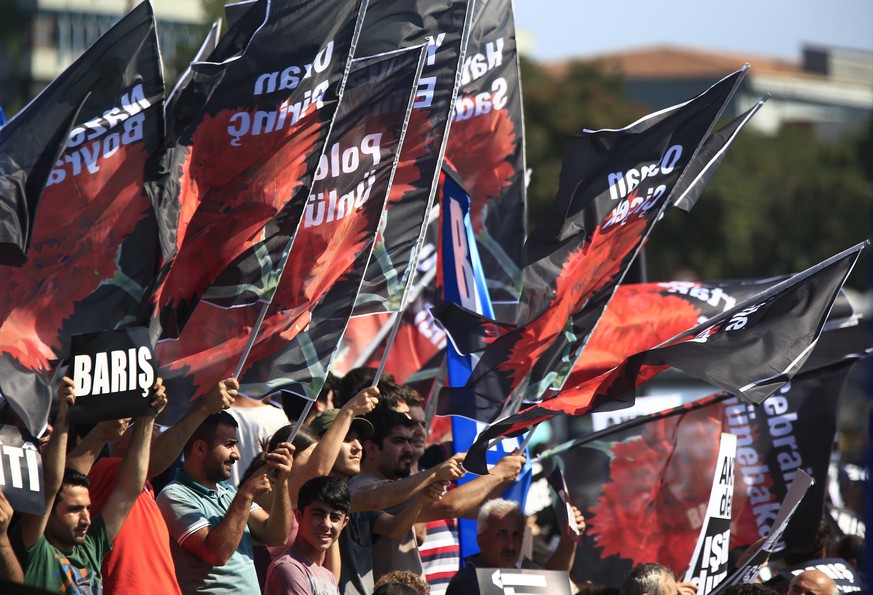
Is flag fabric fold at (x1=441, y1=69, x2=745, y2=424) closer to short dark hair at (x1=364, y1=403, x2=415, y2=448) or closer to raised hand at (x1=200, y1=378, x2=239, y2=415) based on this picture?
short dark hair at (x1=364, y1=403, x2=415, y2=448)

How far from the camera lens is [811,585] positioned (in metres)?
7.35

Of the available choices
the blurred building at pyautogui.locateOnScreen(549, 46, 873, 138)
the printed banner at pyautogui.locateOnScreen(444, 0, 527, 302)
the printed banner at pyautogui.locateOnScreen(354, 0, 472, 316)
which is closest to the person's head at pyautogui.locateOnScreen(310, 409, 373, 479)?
the printed banner at pyautogui.locateOnScreen(354, 0, 472, 316)

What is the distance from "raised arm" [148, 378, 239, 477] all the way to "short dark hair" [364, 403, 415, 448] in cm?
120

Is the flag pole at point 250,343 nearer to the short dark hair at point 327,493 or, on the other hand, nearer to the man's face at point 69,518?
the short dark hair at point 327,493

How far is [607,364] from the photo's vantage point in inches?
342

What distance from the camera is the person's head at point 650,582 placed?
6934 mm

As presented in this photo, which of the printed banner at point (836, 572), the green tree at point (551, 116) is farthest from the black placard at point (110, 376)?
the green tree at point (551, 116)

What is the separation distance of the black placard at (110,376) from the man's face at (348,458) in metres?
1.36

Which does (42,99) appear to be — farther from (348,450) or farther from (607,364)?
(607,364)

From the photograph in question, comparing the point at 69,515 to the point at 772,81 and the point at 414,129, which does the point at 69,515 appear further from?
the point at 772,81

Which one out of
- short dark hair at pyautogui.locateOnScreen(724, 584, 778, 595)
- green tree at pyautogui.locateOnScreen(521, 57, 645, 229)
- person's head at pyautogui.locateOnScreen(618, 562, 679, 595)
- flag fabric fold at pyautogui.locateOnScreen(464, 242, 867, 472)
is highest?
flag fabric fold at pyautogui.locateOnScreen(464, 242, 867, 472)

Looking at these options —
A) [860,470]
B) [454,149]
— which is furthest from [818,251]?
[454,149]

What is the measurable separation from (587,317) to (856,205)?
51.6 metres

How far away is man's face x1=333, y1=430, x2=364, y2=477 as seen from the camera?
23.2 ft
